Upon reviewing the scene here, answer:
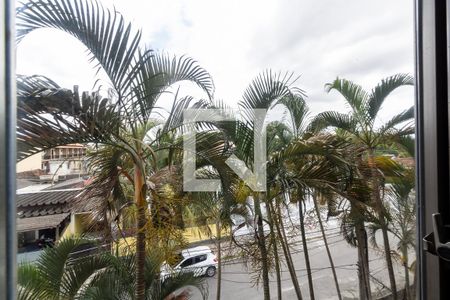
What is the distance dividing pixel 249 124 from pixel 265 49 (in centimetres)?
28

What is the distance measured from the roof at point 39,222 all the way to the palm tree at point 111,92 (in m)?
0.17

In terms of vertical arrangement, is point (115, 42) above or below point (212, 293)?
above

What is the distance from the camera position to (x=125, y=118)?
0.85 metres

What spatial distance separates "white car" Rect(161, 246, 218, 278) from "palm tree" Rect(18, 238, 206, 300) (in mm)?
24

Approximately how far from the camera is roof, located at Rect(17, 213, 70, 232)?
0.68 meters

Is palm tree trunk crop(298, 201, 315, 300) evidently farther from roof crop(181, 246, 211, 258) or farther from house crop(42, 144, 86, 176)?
house crop(42, 144, 86, 176)

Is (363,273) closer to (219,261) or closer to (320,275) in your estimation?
(320,275)

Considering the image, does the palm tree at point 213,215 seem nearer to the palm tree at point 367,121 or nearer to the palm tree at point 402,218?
the palm tree at point 367,121

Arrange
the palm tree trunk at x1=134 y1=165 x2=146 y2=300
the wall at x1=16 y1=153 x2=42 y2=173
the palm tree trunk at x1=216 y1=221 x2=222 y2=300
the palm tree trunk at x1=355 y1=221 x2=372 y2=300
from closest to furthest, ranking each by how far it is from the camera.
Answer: the wall at x1=16 y1=153 x2=42 y2=173
the palm tree trunk at x1=134 y1=165 x2=146 y2=300
the palm tree trunk at x1=216 y1=221 x2=222 y2=300
the palm tree trunk at x1=355 y1=221 x2=372 y2=300

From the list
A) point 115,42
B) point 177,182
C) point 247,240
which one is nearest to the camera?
point 115,42

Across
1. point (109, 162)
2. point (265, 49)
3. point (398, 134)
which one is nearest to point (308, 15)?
point (265, 49)

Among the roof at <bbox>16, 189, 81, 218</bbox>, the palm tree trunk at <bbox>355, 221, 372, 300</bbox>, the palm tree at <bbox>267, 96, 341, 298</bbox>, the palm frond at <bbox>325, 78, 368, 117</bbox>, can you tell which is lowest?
the palm tree trunk at <bbox>355, 221, 372, 300</bbox>

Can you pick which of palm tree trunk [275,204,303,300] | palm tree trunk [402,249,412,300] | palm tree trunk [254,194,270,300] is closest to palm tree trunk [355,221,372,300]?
palm tree trunk [402,249,412,300]

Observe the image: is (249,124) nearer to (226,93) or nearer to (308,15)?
(226,93)
